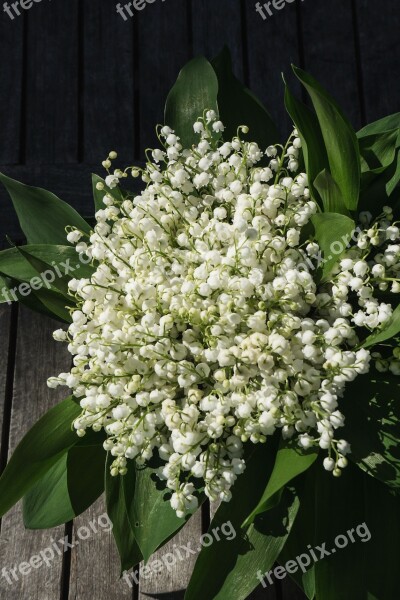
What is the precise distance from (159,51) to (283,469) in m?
1.19

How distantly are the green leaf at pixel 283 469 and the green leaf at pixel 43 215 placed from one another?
0.38 m

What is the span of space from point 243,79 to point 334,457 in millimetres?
1048

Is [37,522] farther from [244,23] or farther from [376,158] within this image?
[244,23]

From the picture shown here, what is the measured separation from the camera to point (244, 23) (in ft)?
5.73

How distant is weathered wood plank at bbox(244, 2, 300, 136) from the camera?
1.66 m

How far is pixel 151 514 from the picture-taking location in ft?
2.87

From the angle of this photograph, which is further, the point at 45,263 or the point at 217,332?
the point at 45,263

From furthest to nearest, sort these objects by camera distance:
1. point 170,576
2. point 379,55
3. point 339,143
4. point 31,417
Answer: point 379,55
point 31,417
point 170,576
point 339,143

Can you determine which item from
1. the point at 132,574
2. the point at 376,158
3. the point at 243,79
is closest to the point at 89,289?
the point at 376,158

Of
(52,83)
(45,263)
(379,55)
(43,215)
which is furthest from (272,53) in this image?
(45,263)

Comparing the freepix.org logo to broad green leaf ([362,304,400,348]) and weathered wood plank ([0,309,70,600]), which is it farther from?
broad green leaf ([362,304,400,348])

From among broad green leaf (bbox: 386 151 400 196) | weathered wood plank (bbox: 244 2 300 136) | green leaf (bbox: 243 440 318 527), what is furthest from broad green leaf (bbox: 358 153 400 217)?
weathered wood plank (bbox: 244 2 300 136)

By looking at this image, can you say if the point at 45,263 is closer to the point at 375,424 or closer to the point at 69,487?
the point at 69,487

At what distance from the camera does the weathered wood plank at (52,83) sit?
1.66 meters
